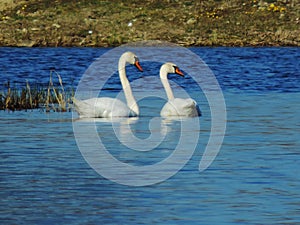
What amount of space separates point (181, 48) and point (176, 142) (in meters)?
49.7

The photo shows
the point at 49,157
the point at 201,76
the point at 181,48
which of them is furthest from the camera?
the point at 181,48

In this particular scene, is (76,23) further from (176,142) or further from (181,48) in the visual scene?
(176,142)

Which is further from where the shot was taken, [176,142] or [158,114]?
[158,114]

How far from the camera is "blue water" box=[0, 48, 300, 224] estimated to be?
12.6 meters

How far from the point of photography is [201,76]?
1796 inches

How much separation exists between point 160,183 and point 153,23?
198ft

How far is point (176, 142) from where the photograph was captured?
2012 centimetres

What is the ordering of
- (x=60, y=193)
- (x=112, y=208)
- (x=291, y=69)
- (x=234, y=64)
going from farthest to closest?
(x=234, y=64) → (x=291, y=69) → (x=60, y=193) → (x=112, y=208)

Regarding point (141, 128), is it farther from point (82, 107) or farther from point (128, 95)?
point (128, 95)

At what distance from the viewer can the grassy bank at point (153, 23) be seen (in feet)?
238

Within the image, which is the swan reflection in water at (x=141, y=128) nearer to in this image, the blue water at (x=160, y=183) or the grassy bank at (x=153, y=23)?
the blue water at (x=160, y=183)

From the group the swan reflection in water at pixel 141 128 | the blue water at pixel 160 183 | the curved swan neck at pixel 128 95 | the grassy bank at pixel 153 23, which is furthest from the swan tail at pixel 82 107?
the grassy bank at pixel 153 23

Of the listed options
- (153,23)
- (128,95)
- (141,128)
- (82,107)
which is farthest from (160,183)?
(153,23)

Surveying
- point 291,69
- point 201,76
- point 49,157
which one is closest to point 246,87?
point 201,76
